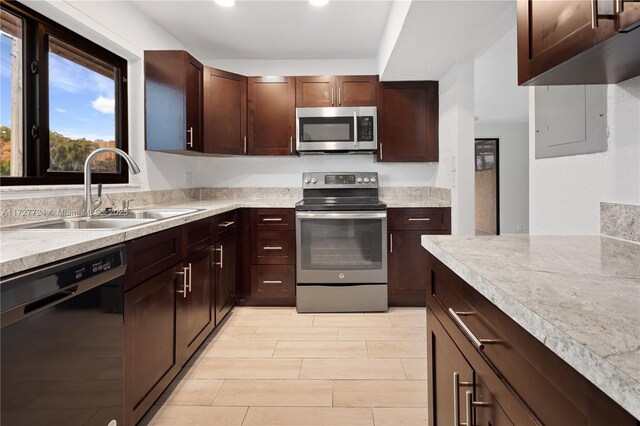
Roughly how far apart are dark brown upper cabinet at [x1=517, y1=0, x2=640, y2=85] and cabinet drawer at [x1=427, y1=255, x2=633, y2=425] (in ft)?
1.87

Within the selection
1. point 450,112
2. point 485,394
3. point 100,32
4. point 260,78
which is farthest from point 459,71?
point 485,394

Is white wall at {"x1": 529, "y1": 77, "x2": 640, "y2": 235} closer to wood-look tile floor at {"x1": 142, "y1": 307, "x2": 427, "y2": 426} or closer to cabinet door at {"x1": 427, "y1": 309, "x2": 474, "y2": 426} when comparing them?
cabinet door at {"x1": 427, "y1": 309, "x2": 474, "y2": 426}

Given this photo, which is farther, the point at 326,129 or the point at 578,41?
the point at 326,129

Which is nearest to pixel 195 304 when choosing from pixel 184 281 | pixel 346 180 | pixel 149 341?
pixel 184 281

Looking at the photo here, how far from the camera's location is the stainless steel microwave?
349 cm

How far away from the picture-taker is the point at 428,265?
4.06ft

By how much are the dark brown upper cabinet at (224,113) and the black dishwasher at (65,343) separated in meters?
2.06

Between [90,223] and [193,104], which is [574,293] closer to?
[90,223]

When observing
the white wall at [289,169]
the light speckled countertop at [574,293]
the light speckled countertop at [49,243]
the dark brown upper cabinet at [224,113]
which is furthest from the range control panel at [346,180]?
the light speckled countertop at [574,293]

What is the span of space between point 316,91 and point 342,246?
4.80 ft

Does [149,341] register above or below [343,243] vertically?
below

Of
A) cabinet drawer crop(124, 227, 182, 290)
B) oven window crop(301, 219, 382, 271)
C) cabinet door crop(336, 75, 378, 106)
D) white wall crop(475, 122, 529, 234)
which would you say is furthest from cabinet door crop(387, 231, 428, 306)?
white wall crop(475, 122, 529, 234)

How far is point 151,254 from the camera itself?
1704 millimetres

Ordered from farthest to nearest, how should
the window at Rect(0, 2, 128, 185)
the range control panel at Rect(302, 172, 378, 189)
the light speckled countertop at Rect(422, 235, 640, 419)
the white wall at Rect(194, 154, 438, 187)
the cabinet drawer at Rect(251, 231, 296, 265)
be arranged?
1. the white wall at Rect(194, 154, 438, 187)
2. the range control panel at Rect(302, 172, 378, 189)
3. the cabinet drawer at Rect(251, 231, 296, 265)
4. the window at Rect(0, 2, 128, 185)
5. the light speckled countertop at Rect(422, 235, 640, 419)
